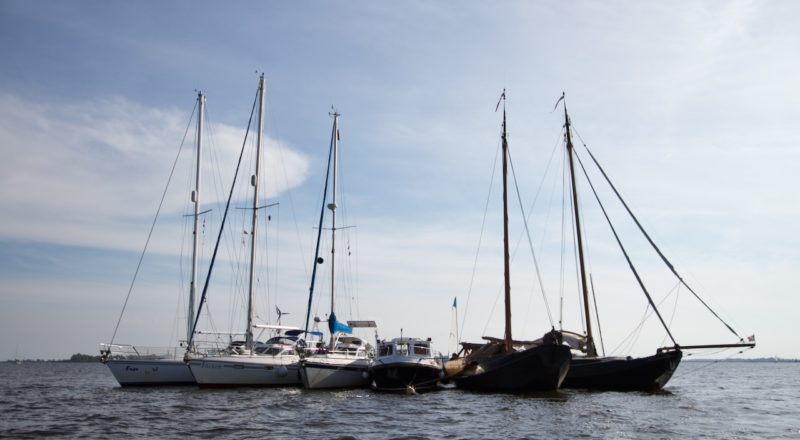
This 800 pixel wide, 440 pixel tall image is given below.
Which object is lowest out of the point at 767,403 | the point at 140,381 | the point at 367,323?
the point at 767,403

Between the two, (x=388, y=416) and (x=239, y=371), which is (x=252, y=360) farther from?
(x=388, y=416)

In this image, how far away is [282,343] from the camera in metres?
43.1

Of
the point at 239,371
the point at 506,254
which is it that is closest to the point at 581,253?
the point at 506,254

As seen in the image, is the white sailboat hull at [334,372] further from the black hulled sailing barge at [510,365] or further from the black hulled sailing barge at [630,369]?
the black hulled sailing barge at [630,369]

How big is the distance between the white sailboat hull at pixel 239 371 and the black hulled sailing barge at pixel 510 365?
1238cm

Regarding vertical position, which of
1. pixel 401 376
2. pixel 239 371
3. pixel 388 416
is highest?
pixel 239 371

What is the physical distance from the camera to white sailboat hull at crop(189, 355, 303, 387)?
36625mm

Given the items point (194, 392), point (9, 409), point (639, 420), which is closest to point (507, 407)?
point (639, 420)

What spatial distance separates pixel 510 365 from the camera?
36.2 m

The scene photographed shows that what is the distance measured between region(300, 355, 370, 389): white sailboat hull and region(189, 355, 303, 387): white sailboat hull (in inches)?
62.9

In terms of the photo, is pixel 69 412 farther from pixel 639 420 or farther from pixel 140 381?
pixel 639 420

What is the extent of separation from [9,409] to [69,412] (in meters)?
A: 4.17

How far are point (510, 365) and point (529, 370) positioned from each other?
1.34m

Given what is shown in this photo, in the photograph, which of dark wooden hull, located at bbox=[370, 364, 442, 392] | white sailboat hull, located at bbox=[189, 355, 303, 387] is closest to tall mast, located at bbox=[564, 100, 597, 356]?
dark wooden hull, located at bbox=[370, 364, 442, 392]
